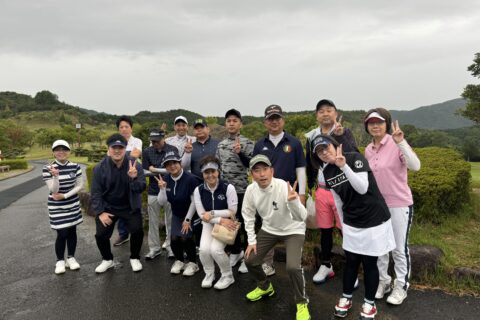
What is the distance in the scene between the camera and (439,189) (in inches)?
171

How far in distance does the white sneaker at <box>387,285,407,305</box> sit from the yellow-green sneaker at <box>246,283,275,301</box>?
4.07 ft

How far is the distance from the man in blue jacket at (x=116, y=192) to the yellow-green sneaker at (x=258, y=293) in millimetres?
1799

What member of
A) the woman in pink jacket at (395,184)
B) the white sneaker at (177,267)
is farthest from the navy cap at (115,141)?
the woman in pink jacket at (395,184)

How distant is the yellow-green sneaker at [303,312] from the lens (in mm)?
2873

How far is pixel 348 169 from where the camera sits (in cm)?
265

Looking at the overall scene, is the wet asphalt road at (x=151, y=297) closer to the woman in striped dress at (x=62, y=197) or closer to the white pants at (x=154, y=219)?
the white pants at (x=154, y=219)

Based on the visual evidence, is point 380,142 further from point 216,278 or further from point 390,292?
point 216,278

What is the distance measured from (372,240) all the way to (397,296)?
2.83ft

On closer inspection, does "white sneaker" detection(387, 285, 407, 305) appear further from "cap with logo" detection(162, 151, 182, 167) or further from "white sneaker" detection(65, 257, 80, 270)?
"white sneaker" detection(65, 257, 80, 270)

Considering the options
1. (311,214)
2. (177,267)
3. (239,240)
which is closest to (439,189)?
(311,214)

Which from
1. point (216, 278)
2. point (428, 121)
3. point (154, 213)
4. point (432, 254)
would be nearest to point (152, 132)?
point (154, 213)

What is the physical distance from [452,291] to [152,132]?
4.33 metres

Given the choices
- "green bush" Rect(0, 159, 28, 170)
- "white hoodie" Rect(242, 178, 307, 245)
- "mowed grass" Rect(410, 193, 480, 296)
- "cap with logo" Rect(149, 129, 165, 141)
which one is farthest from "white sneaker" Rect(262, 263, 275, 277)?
"green bush" Rect(0, 159, 28, 170)

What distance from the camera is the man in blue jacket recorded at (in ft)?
13.3
